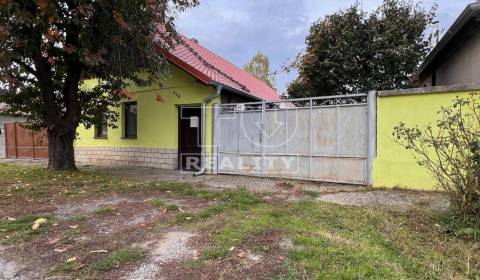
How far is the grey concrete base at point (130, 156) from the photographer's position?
1071 centimetres

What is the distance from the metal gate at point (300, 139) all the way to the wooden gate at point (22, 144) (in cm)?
1082

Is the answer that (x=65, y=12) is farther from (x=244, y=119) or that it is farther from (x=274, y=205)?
(x=274, y=205)

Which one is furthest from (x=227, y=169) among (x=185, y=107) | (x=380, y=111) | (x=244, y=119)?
(x=380, y=111)

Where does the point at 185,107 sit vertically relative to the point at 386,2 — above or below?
below

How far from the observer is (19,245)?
3.69 meters

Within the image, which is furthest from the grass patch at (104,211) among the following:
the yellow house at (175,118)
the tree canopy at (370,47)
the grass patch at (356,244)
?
the tree canopy at (370,47)

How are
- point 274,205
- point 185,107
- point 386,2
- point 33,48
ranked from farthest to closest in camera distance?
point 386,2, point 185,107, point 33,48, point 274,205

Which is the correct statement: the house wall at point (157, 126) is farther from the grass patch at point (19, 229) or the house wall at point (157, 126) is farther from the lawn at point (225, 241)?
the grass patch at point (19, 229)

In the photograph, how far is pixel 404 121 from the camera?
22.6 feet

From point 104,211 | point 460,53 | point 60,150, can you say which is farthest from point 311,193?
point 60,150

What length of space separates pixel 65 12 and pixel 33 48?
130cm

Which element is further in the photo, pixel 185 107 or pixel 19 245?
pixel 185 107

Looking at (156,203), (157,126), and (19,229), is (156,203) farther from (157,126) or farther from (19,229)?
(157,126)

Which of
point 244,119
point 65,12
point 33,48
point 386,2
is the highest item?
point 386,2
